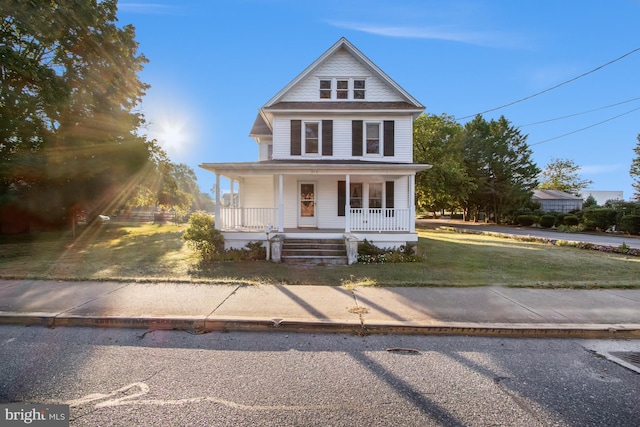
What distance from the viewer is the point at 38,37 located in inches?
609

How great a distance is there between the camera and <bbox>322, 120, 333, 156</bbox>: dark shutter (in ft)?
45.1

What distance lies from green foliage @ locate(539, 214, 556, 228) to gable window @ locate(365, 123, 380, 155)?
75.8ft

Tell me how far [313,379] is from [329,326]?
51.9 inches

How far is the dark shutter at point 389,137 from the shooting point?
45.2 feet

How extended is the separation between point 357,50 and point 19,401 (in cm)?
1519

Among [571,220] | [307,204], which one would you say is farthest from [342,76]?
[571,220]

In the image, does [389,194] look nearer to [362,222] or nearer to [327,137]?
[362,222]

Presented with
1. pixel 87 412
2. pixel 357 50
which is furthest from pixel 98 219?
pixel 87 412

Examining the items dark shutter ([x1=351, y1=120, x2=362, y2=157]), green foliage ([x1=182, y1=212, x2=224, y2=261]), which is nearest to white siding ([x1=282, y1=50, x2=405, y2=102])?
dark shutter ([x1=351, y1=120, x2=362, y2=157])

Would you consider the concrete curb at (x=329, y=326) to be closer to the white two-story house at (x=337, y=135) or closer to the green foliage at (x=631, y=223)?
the white two-story house at (x=337, y=135)

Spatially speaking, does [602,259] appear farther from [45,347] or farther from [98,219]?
[98,219]

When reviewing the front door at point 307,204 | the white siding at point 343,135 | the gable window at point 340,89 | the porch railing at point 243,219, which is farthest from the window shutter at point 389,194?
the porch railing at point 243,219

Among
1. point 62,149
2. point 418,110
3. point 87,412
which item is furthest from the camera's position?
point 62,149

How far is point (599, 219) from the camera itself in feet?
72.9
